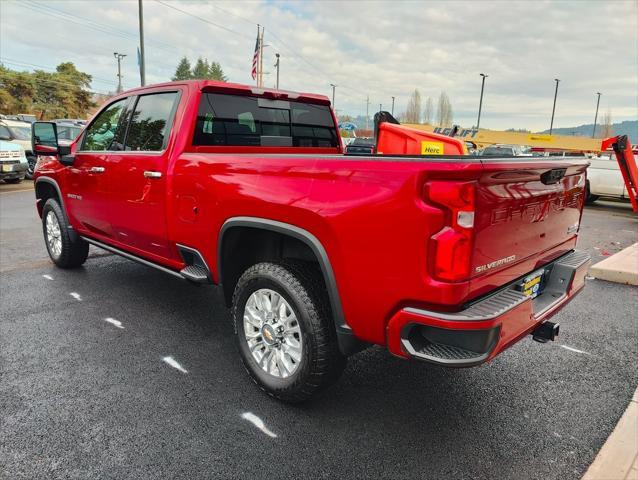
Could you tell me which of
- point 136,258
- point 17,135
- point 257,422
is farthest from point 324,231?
point 17,135

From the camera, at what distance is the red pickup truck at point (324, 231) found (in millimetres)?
2076

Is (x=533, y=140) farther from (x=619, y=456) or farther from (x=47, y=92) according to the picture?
(x=47, y=92)

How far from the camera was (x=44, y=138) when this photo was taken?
190 inches

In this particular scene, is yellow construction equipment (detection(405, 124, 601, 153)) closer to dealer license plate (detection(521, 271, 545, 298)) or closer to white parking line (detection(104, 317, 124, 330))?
white parking line (detection(104, 317, 124, 330))

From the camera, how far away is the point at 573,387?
3189mm

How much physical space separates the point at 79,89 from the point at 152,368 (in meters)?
74.1

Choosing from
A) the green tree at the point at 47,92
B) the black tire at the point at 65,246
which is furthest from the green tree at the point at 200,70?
the black tire at the point at 65,246

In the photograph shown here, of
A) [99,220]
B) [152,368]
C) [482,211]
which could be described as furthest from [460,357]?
[99,220]

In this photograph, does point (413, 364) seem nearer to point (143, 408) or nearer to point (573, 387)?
point (573, 387)

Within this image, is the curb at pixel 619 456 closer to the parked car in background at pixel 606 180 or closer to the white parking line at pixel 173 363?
the white parking line at pixel 173 363

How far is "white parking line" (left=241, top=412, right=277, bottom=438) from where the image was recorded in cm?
259

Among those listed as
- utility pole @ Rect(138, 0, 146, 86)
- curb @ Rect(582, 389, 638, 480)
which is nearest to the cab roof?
curb @ Rect(582, 389, 638, 480)

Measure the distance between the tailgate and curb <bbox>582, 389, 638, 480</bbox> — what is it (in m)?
1.01

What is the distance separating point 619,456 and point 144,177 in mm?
3593
